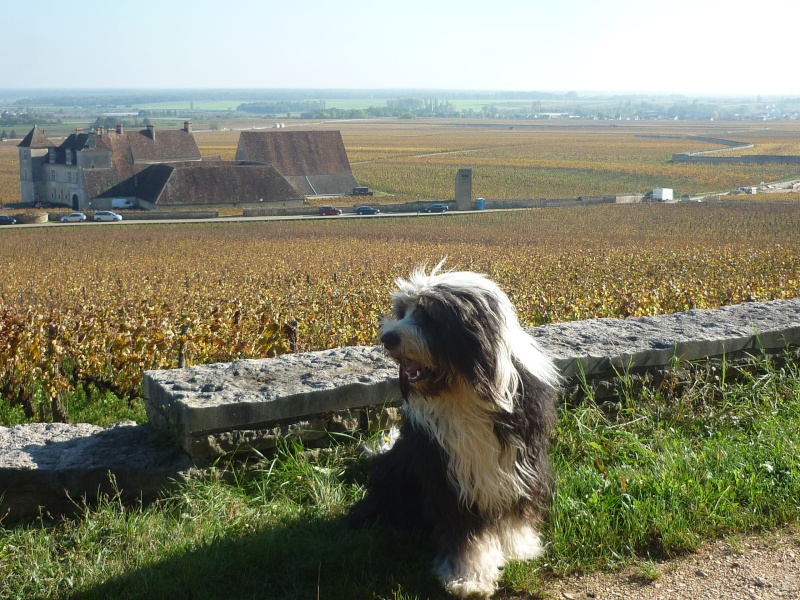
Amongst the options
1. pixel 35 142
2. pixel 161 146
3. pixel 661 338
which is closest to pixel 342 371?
pixel 661 338

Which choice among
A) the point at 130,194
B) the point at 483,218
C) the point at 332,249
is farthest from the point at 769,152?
the point at 332,249

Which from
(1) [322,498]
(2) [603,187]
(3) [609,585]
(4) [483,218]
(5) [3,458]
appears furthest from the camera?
(2) [603,187]

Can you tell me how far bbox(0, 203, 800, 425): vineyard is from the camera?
7445 millimetres

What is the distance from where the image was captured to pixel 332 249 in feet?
123

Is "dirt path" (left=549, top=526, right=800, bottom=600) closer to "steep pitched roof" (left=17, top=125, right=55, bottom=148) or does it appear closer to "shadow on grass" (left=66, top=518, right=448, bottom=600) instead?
"shadow on grass" (left=66, top=518, right=448, bottom=600)

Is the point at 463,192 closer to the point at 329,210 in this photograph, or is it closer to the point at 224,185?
the point at 329,210

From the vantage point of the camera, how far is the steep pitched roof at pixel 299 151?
252ft

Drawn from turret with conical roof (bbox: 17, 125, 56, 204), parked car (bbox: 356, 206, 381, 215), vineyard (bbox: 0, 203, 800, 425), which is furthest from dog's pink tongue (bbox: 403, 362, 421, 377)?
turret with conical roof (bbox: 17, 125, 56, 204)

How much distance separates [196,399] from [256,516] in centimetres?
63

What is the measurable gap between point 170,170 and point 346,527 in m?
63.2

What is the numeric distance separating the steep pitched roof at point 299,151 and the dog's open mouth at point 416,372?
73.8m

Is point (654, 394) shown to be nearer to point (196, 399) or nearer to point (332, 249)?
point (196, 399)

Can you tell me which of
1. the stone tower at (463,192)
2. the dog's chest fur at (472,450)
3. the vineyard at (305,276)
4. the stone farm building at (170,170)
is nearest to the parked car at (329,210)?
the vineyard at (305,276)

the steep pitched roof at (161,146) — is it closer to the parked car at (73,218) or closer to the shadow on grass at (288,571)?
the parked car at (73,218)
